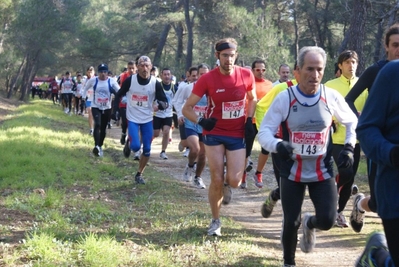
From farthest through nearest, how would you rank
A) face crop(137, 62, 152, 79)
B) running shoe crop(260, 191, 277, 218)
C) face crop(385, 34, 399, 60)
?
face crop(137, 62, 152, 79)
running shoe crop(260, 191, 277, 218)
face crop(385, 34, 399, 60)

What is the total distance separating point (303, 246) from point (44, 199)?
12.3 ft

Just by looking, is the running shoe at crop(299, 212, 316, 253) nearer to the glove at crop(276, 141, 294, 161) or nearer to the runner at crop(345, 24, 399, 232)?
the runner at crop(345, 24, 399, 232)

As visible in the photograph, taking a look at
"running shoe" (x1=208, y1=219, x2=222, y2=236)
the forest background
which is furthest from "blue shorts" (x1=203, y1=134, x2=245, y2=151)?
the forest background

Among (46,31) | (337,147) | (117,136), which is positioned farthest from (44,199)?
(46,31)

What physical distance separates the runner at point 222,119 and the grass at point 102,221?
24.1 inches

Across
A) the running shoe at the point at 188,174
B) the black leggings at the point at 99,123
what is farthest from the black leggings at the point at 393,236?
the black leggings at the point at 99,123

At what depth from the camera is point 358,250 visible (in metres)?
6.83

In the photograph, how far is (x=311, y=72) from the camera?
5.14 m

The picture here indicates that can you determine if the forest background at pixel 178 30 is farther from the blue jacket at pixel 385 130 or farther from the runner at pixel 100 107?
the blue jacket at pixel 385 130

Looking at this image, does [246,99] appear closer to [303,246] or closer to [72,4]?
[303,246]

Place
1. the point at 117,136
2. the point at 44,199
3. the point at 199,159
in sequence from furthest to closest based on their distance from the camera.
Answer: the point at 117,136
the point at 199,159
the point at 44,199

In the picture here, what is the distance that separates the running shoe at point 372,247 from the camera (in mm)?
3880

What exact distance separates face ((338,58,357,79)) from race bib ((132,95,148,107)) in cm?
388

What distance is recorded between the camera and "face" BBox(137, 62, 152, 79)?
10289 mm
